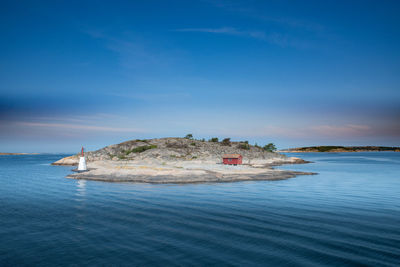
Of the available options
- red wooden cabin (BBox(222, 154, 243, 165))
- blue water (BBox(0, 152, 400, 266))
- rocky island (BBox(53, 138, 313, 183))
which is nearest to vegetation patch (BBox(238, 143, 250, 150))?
rocky island (BBox(53, 138, 313, 183))

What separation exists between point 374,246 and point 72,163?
9338 cm

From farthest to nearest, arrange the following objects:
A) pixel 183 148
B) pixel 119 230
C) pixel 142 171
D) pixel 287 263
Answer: pixel 183 148, pixel 142 171, pixel 119 230, pixel 287 263

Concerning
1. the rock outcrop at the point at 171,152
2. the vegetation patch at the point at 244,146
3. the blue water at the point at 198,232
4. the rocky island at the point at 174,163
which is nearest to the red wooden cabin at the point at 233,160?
the rocky island at the point at 174,163

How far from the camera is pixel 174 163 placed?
7269cm

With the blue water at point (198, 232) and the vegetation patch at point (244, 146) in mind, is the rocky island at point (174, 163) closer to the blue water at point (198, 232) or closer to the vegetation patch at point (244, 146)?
the vegetation patch at point (244, 146)

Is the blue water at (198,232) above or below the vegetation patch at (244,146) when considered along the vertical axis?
below

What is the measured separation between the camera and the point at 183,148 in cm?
10600

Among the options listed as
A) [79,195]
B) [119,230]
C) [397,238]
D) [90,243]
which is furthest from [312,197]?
[79,195]

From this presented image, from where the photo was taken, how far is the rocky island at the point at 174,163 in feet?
133

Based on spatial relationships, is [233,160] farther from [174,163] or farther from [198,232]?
[198,232]

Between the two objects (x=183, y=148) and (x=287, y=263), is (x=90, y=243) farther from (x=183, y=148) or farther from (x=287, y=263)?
(x=183, y=148)

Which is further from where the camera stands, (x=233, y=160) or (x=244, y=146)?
(x=244, y=146)

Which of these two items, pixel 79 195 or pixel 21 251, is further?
pixel 79 195

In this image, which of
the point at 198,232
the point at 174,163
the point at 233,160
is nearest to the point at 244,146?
the point at 233,160
